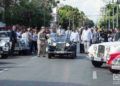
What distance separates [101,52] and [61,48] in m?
8.05

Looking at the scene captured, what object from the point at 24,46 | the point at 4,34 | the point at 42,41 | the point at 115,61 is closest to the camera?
the point at 115,61

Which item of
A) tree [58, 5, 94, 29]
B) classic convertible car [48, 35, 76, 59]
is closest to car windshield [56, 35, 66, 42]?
classic convertible car [48, 35, 76, 59]

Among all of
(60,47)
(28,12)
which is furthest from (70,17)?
(60,47)

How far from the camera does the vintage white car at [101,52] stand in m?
19.6

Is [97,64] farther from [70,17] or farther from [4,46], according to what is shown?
[70,17]

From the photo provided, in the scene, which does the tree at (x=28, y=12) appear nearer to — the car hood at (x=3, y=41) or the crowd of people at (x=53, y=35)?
the crowd of people at (x=53, y=35)

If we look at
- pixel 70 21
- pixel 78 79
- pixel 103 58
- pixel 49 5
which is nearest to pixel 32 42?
pixel 103 58

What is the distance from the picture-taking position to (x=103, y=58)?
20.0 m

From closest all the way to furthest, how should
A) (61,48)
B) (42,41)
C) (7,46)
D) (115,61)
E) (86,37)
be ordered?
1. (115,61)
2. (61,48)
3. (7,46)
4. (42,41)
5. (86,37)

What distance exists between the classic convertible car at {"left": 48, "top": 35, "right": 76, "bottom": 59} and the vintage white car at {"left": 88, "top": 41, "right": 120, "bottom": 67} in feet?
22.2

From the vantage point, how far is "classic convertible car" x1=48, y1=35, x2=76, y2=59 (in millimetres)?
28219

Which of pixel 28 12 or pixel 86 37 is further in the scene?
pixel 28 12

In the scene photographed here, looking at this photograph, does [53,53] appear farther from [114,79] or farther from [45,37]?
[114,79]

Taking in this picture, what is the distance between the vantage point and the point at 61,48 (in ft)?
92.7
